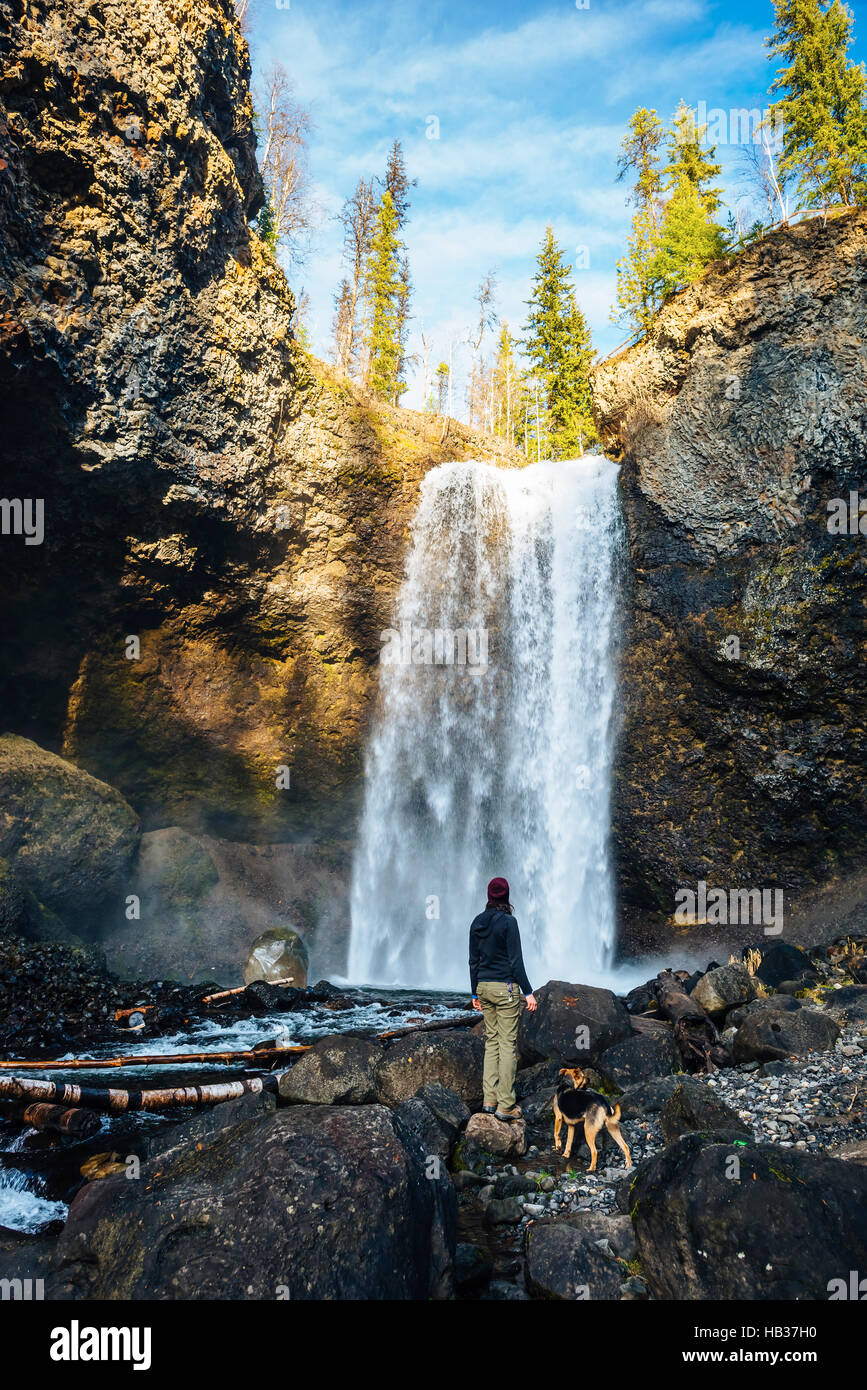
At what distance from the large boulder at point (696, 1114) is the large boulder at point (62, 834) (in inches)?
586

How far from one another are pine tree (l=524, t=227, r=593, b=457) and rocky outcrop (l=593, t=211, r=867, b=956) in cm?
1597

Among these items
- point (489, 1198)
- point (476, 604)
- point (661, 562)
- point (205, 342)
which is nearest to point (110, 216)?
point (205, 342)

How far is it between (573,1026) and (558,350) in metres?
35.4

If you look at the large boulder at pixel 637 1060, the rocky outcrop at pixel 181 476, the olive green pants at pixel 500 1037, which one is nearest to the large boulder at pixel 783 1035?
the large boulder at pixel 637 1060

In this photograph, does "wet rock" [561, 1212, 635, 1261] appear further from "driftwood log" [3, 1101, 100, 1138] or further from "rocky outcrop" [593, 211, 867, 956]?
"rocky outcrop" [593, 211, 867, 956]

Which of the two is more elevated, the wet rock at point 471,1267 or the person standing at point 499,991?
the person standing at point 499,991

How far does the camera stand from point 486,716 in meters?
21.4

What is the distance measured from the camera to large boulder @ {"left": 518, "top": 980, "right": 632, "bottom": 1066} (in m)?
8.99

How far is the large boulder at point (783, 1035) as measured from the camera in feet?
26.8

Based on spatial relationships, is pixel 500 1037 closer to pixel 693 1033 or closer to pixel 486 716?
pixel 693 1033

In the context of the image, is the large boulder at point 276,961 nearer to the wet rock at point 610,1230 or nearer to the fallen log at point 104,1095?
the fallen log at point 104,1095

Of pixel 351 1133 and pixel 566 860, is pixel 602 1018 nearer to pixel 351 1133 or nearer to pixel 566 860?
pixel 351 1133

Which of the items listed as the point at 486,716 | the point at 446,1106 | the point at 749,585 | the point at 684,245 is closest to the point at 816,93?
the point at 684,245

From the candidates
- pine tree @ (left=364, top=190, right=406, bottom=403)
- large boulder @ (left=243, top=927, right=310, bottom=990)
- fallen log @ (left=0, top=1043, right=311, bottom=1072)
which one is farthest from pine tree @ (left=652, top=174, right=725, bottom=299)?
fallen log @ (left=0, top=1043, right=311, bottom=1072)
